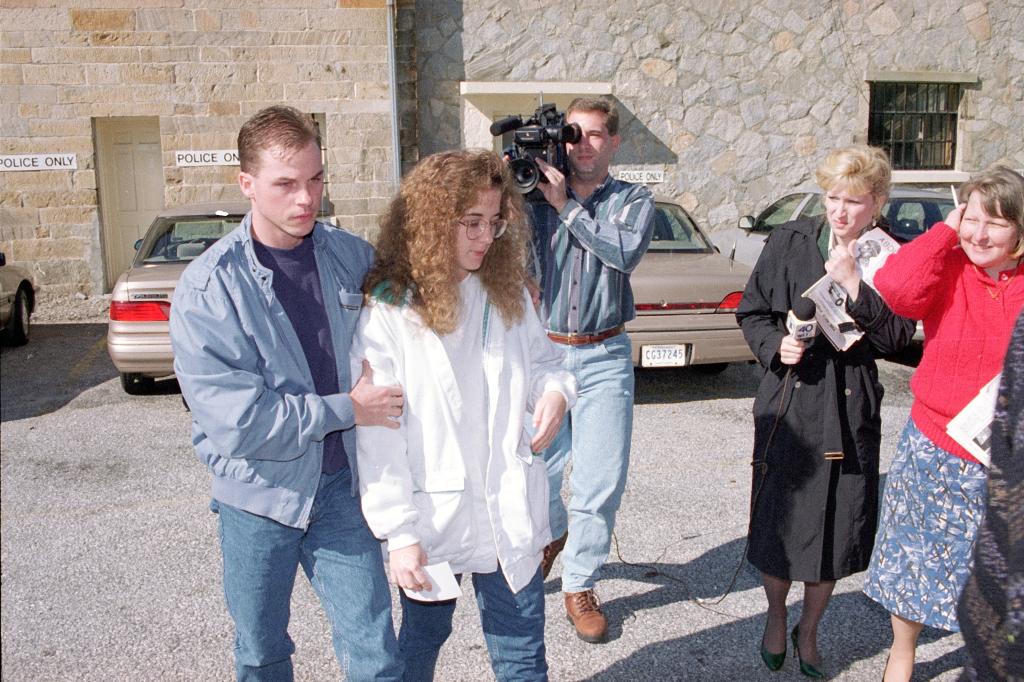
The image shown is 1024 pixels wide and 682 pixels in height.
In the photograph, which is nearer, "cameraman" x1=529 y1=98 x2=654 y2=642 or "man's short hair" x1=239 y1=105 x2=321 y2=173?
"man's short hair" x1=239 y1=105 x2=321 y2=173

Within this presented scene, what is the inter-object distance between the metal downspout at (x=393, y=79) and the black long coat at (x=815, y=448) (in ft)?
30.8

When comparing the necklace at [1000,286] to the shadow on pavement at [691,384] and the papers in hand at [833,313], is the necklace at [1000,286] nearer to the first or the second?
the papers in hand at [833,313]

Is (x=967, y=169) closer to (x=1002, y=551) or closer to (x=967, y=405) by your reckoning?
(x=967, y=405)

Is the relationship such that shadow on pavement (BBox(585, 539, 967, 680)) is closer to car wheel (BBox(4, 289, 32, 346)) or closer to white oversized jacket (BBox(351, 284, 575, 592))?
white oversized jacket (BBox(351, 284, 575, 592))

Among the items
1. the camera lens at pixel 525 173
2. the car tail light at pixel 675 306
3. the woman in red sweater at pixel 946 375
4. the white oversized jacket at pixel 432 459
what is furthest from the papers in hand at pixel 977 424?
the car tail light at pixel 675 306

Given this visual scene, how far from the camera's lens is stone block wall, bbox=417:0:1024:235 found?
41.3 feet

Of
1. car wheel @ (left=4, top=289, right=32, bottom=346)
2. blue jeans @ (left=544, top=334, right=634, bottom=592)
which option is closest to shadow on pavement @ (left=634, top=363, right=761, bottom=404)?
blue jeans @ (left=544, top=334, right=634, bottom=592)

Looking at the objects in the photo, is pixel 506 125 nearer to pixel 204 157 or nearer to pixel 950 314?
pixel 950 314

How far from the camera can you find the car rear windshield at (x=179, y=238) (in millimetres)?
7277

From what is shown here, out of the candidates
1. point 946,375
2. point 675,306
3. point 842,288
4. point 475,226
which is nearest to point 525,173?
point 475,226

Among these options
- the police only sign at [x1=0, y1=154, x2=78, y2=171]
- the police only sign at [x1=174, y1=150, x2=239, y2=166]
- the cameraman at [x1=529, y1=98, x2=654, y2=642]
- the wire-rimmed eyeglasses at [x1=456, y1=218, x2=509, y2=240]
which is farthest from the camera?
the police only sign at [x1=174, y1=150, x2=239, y2=166]

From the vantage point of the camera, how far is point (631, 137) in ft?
43.1

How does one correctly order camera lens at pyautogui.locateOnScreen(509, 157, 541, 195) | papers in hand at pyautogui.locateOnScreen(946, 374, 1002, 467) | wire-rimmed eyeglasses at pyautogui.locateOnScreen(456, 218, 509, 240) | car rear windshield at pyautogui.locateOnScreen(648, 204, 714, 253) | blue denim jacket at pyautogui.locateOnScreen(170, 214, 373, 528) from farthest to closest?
car rear windshield at pyautogui.locateOnScreen(648, 204, 714, 253) → camera lens at pyautogui.locateOnScreen(509, 157, 541, 195) → papers in hand at pyautogui.locateOnScreen(946, 374, 1002, 467) → wire-rimmed eyeglasses at pyautogui.locateOnScreen(456, 218, 509, 240) → blue denim jacket at pyautogui.locateOnScreen(170, 214, 373, 528)

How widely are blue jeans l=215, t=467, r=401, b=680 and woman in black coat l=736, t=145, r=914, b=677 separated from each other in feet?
5.11
